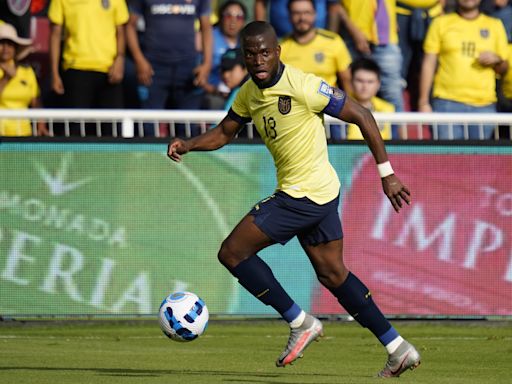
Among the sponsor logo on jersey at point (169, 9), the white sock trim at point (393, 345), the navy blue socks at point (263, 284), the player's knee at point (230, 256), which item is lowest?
the white sock trim at point (393, 345)

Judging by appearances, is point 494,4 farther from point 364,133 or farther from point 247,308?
point 364,133

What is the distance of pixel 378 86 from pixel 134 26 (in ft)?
9.81

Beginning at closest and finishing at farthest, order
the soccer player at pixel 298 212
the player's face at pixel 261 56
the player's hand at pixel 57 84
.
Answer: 1. the player's face at pixel 261 56
2. the soccer player at pixel 298 212
3. the player's hand at pixel 57 84

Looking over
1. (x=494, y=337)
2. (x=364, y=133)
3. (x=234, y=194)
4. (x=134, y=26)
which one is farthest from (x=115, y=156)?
(x=364, y=133)

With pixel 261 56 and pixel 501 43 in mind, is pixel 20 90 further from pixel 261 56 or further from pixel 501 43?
pixel 261 56

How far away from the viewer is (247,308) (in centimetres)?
1331

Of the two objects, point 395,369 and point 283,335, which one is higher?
point 395,369

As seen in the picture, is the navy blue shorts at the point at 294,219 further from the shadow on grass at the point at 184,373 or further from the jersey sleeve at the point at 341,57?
the jersey sleeve at the point at 341,57

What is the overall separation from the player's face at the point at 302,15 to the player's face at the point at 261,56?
20.1 feet

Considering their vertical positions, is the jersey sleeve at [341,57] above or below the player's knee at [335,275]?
above

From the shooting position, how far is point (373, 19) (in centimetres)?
1524

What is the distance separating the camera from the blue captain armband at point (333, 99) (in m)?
8.63

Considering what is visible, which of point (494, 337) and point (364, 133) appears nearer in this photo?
point (364, 133)

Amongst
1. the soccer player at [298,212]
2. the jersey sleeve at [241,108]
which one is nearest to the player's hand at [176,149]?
the soccer player at [298,212]
